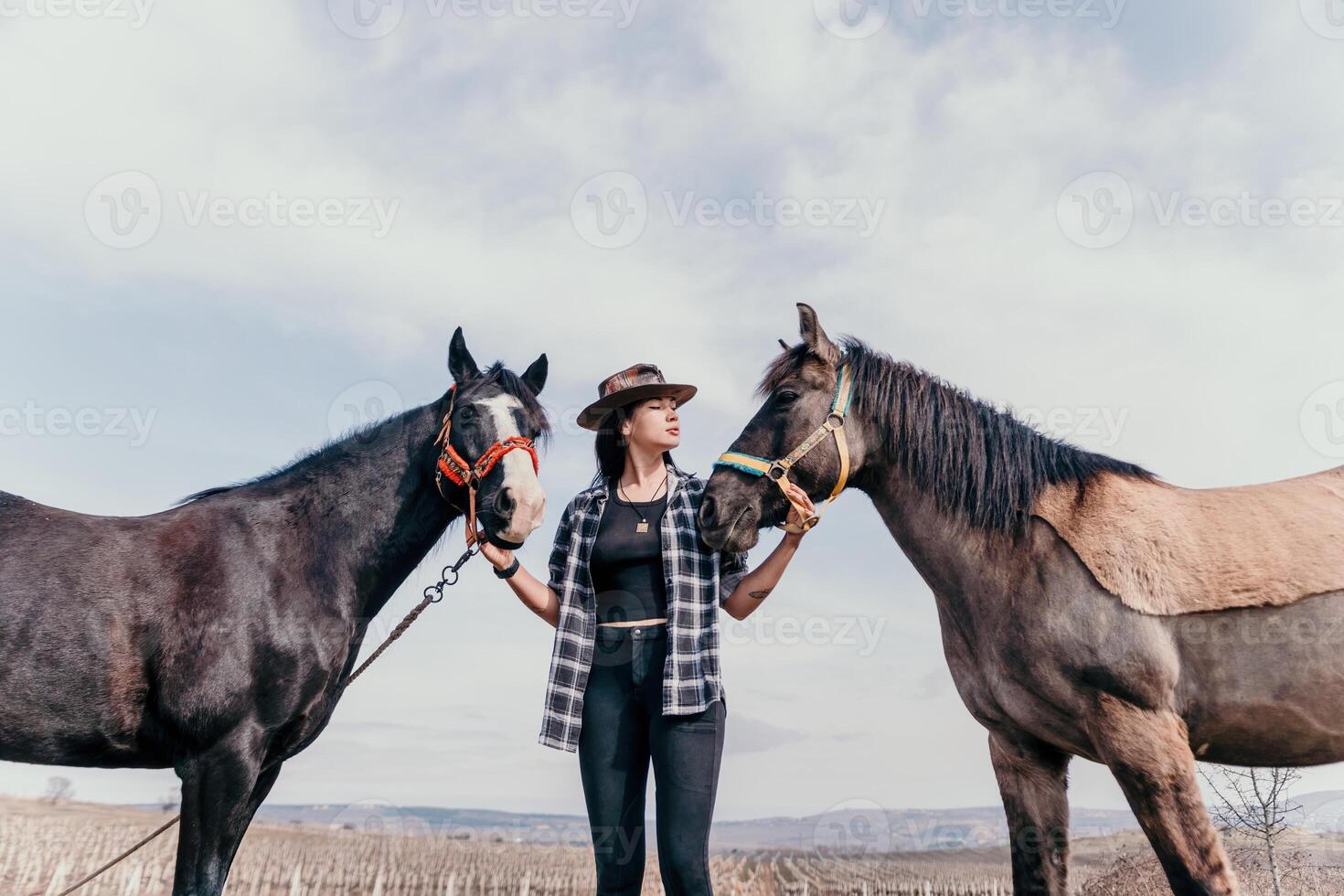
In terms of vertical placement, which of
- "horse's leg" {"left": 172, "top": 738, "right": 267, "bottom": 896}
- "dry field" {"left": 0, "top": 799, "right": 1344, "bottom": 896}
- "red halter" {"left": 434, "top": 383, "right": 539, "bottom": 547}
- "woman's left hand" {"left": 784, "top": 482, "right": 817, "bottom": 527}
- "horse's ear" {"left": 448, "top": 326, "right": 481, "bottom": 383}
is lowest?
"dry field" {"left": 0, "top": 799, "right": 1344, "bottom": 896}

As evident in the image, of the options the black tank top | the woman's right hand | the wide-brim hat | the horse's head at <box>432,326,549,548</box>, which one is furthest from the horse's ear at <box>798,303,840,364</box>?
Result: the woman's right hand

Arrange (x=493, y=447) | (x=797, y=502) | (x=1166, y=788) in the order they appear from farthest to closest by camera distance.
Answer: (x=493, y=447)
(x=797, y=502)
(x=1166, y=788)

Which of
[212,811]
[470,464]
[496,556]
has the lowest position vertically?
[212,811]

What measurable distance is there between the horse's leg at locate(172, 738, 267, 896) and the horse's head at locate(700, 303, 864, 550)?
2.33m

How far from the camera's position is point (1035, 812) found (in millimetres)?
3799

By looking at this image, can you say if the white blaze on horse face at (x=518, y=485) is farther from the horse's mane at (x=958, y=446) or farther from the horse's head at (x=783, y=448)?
the horse's mane at (x=958, y=446)

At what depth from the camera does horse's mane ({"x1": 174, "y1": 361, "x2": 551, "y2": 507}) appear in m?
4.43

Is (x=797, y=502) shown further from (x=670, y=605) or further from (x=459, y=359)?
(x=459, y=359)

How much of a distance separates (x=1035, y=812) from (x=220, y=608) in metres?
4.00

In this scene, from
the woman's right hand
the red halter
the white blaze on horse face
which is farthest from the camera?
the red halter

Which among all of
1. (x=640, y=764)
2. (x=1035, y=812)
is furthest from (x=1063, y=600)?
A: (x=640, y=764)

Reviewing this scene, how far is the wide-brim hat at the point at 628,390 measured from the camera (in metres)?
3.78

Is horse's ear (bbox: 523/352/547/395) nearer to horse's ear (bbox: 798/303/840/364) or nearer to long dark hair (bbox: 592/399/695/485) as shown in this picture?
long dark hair (bbox: 592/399/695/485)

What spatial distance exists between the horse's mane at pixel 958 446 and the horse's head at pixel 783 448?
5cm
